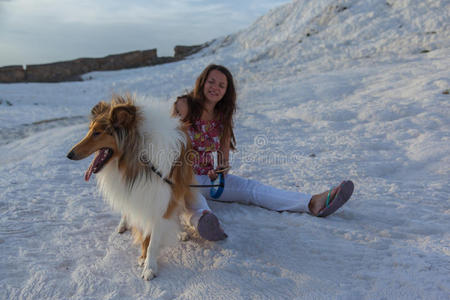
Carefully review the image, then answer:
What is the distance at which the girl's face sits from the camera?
3352 millimetres

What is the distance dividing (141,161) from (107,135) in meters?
0.29

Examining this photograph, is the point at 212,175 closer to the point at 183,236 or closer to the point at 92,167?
the point at 183,236

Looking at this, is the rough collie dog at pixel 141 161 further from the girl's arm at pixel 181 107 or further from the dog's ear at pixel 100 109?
the girl's arm at pixel 181 107

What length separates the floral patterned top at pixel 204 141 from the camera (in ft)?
11.3

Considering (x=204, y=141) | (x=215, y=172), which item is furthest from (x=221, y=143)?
(x=215, y=172)

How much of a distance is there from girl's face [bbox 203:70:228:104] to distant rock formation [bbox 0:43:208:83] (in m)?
14.1

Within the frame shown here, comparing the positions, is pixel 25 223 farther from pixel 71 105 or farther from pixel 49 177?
pixel 71 105

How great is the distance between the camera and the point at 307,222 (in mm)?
3131

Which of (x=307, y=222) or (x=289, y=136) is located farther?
(x=289, y=136)

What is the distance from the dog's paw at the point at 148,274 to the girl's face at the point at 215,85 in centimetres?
175

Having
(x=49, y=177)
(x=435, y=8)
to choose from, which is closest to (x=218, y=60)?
(x=435, y=8)

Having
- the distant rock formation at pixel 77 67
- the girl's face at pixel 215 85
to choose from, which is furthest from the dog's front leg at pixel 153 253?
the distant rock formation at pixel 77 67

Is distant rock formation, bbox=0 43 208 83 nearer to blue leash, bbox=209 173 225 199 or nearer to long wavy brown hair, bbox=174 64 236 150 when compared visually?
long wavy brown hair, bbox=174 64 236 150

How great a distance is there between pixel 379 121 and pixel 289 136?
1.57 meters
